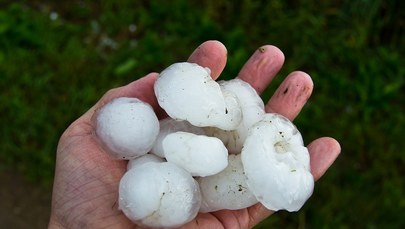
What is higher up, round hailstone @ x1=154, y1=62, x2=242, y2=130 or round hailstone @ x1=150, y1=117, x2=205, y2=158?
round hailstone @ x1=154, y1=62, x2=242, y2=130

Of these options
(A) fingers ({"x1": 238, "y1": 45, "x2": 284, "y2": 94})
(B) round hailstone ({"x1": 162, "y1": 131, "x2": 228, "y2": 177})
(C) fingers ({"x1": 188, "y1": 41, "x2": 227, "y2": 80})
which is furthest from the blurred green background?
(B) round hailstone ({"x1": 162, "y1": 131, "x2": 228, "y2": 177})

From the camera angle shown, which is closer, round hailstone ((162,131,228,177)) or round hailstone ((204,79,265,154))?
round hailstone ((162,131,228,177))

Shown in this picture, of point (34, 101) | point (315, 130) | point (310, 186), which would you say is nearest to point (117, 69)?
point (34, 101)

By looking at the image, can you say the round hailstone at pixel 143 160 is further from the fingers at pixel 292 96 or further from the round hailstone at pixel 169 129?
the fingers at pixel 292 96

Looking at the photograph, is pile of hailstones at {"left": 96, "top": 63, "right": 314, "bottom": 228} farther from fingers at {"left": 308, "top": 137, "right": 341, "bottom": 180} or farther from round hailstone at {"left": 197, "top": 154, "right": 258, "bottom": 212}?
fingers at {"left": 308, "top": 137, "right": 341, "bottom": 180}

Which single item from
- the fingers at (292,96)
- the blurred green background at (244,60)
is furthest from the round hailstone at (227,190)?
the blurred green background at (244,60)

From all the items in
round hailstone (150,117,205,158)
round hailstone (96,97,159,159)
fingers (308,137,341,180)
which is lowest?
fingers (308,137,341,180)
